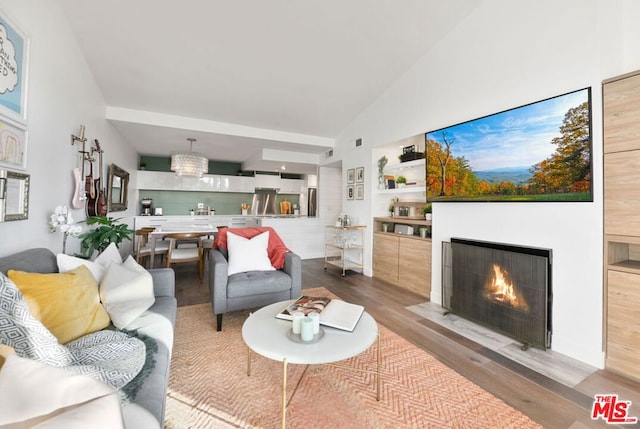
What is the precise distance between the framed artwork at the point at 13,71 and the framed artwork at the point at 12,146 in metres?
0.06

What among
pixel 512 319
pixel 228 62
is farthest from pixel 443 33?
pixel 512 319

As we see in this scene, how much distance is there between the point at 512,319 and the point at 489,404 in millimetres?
1100

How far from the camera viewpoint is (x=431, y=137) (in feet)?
10.9

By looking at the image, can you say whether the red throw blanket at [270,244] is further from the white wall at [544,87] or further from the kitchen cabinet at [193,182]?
the kitchen cabinet at [193,182]

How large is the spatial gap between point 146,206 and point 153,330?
6170 millimetres

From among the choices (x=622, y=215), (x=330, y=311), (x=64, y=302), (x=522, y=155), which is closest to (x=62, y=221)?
(x=64, y=302)

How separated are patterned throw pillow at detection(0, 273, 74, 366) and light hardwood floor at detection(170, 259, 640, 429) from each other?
221cm

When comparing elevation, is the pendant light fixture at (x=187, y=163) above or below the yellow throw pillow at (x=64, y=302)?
above

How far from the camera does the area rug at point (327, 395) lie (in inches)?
57.5

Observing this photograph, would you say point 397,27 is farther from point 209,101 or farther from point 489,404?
point 489,404

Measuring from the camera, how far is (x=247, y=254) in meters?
2.84

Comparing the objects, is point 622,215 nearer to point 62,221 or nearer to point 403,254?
point 403,254

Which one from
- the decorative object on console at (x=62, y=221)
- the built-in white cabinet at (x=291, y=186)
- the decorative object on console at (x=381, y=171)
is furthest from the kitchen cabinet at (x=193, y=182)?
the decorative object on console at (x=62, y=221)

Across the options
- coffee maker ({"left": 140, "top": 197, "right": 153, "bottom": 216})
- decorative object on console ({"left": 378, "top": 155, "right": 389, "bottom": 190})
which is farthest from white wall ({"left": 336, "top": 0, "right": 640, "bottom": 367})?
coffee maker ({"left": 140, "top": 197, "right": 153, "bottom": 216})
